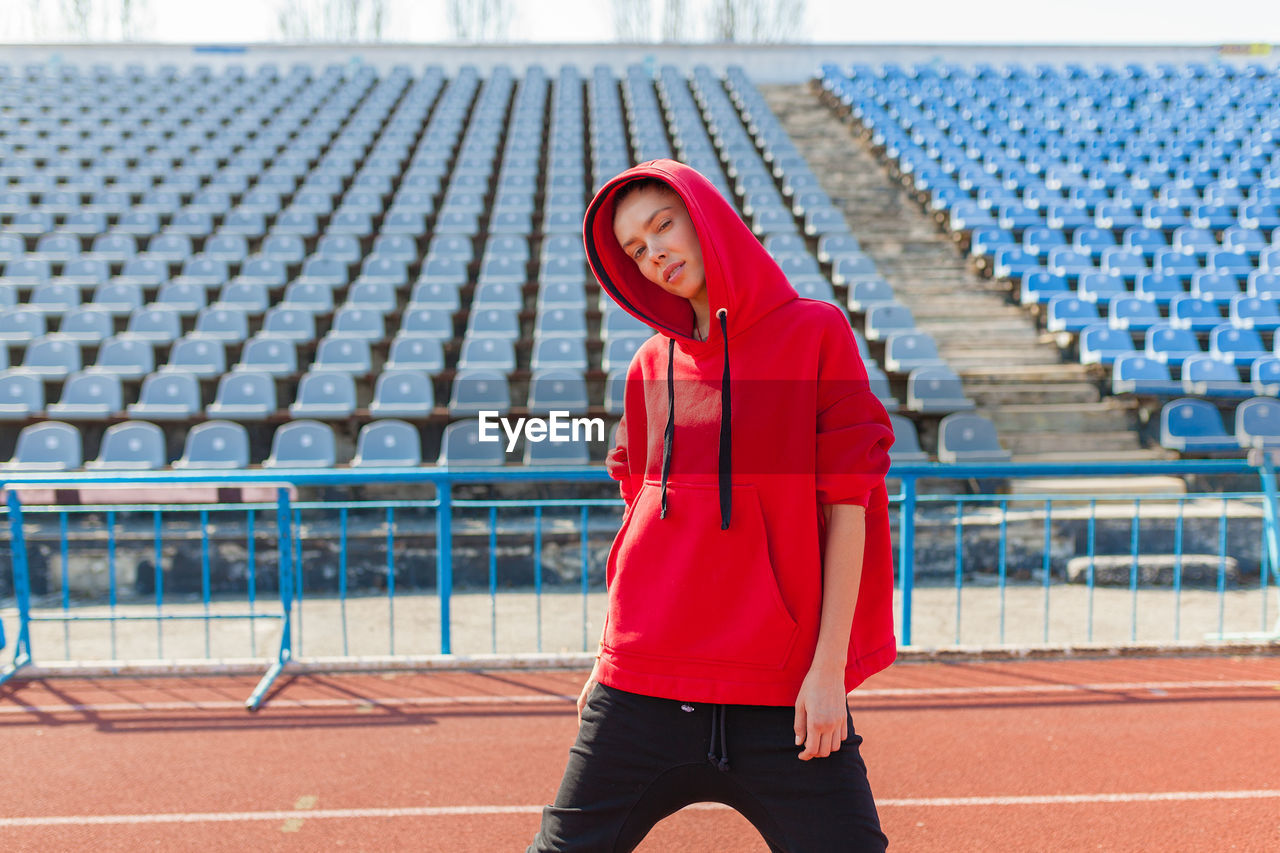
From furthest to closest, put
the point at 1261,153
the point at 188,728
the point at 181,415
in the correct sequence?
1. the point at 1261,153
2. the point at 181,415
3. the point at 188,728

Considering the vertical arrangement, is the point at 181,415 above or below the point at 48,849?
above

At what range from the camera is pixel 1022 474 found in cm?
466

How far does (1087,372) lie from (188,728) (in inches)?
357

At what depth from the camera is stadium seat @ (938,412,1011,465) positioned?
761cm

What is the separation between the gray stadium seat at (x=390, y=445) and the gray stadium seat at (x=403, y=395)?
0.31 meters

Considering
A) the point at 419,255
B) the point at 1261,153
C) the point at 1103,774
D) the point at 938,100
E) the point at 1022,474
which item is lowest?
the point at 1103,774

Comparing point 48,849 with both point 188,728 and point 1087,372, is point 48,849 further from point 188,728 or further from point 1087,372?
point 1087,372

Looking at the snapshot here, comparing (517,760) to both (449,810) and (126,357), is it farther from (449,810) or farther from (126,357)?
(126,357)

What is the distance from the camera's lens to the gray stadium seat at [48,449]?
282 inches

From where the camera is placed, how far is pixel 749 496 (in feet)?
4.80

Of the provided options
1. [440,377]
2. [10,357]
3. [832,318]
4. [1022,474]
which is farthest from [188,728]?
[10,357]

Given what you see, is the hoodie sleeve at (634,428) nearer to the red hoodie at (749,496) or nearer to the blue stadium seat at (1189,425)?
the red hoodie at (749,496)

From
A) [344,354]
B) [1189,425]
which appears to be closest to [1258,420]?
[1189,425]

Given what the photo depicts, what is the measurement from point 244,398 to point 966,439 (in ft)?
22.2
